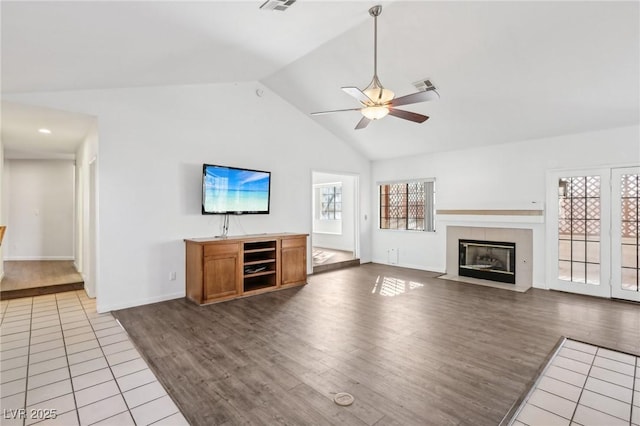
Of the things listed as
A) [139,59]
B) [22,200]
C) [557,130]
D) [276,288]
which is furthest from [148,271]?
[557,130]

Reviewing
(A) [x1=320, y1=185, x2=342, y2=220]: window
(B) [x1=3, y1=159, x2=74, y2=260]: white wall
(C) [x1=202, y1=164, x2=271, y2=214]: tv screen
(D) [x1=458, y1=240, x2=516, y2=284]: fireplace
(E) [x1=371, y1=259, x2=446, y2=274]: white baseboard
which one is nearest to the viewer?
(C) [x1=202, y1=164, x2=271, y2=214]: tv screen

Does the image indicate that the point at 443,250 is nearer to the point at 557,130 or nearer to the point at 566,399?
the point at 557,130

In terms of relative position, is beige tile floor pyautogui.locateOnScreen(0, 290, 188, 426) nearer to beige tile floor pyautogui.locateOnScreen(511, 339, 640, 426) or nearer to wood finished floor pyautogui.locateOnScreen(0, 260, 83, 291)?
wood finished floor pyautogui.locateOnScreen(0, 260, 83, 291)

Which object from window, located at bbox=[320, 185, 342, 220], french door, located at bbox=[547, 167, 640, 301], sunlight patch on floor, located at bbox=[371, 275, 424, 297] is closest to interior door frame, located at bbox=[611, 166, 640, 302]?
french door, located at bbox=[547, 167, 640, 301]

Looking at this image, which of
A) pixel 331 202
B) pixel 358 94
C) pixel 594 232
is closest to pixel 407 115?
pixel 358 94

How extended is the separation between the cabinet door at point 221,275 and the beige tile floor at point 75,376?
1.13 meters

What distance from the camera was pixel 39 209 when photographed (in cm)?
707

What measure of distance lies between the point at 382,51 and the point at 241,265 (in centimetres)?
348

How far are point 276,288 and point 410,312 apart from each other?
2148 millimetres

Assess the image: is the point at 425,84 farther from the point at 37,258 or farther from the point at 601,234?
the point at 37,258

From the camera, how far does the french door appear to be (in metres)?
4.49

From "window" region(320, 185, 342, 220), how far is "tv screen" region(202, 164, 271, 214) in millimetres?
3888

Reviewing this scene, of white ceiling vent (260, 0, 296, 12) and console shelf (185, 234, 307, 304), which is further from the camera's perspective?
console shelf (185, 234, 307, 304)

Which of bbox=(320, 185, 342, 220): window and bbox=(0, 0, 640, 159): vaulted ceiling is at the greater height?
bbox=(0, 0, 640, 159): vaulted ceiling
